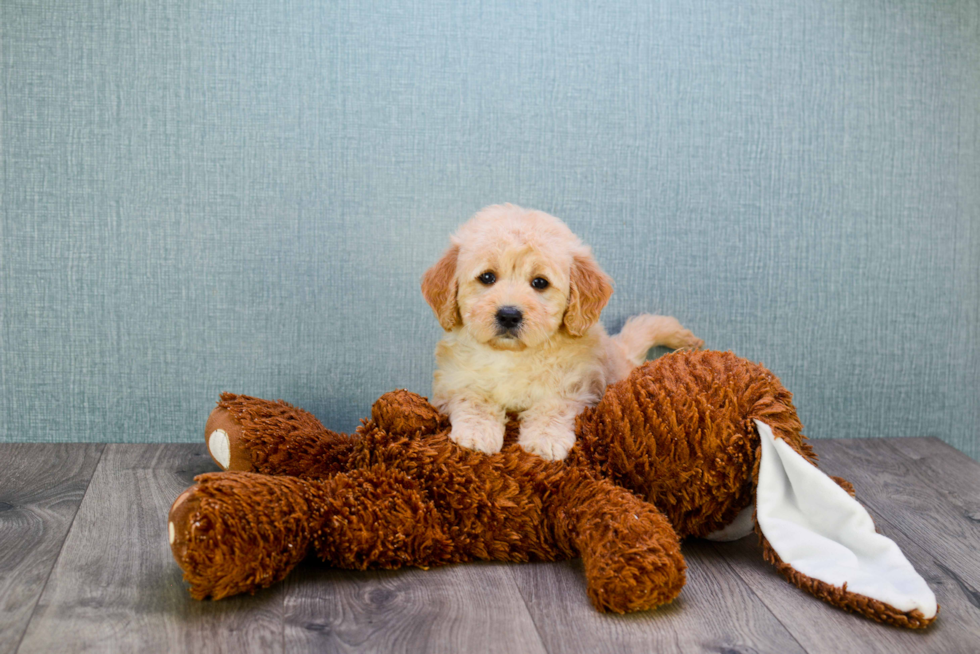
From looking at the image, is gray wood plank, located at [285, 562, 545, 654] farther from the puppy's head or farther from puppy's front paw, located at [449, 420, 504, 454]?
the puppy's head

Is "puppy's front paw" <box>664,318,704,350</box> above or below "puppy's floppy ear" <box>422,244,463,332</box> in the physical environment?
below

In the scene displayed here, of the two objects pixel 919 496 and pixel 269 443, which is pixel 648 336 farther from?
pixel 269 443

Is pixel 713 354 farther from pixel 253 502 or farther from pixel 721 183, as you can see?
pixel 253 502

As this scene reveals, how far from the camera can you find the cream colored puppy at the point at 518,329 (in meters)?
1.56

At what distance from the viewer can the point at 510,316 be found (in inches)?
60.2

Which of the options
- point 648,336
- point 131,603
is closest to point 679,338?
point 648,336

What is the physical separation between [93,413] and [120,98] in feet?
2.77

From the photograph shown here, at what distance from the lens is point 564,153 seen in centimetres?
222

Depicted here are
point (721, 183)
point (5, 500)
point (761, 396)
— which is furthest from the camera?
point (721, 183)

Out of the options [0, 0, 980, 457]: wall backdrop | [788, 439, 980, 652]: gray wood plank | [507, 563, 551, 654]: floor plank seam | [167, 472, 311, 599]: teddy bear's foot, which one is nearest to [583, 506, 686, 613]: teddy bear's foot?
[507, 563, 551, 654]: floor plank seam

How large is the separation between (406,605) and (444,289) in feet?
2.04

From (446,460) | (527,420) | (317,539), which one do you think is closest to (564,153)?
(527,420)

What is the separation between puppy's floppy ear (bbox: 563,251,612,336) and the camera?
1627mm

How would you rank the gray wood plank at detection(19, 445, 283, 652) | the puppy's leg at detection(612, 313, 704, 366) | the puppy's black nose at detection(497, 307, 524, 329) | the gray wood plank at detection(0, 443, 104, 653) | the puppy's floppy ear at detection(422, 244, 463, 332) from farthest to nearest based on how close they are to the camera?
the puppy's leg at detection(612, 313, 704, 366)
the puppy's floppy ear at detection(422, 244, 463, 332)
the puppy's black nose at detection(497, 307, 524, 329)
the gray wood plank at detection(0, 443, 104, 653)
the gray wood plank at detection(19, 445, 283, 652)
